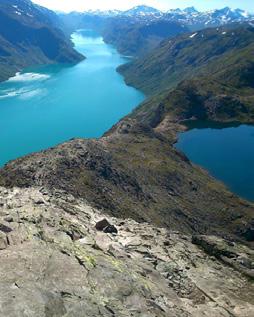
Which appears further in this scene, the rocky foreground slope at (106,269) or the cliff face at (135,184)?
the cliff face at (135,184)

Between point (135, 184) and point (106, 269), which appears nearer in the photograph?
point (106, 269)

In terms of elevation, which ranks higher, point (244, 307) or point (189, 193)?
point (189, 193)

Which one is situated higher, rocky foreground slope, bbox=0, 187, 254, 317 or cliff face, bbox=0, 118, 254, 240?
cliff face, bbox=0, 118, 254, 240

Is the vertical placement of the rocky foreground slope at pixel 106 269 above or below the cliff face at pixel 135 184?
below

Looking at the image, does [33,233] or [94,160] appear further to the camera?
[94,160]

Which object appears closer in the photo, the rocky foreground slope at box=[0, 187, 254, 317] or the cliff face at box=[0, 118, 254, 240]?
the rocky foreground slope at box=[0, 187, 254, 317]

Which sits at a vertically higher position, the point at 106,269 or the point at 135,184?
the point at 135,184

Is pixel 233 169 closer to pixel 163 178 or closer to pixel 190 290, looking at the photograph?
pixel 163 178

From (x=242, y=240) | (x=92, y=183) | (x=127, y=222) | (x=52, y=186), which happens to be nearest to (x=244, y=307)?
(x=127, y=222)
